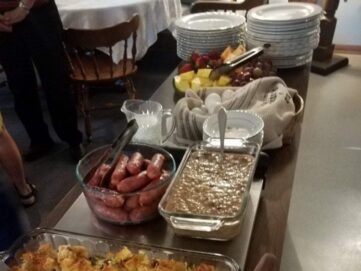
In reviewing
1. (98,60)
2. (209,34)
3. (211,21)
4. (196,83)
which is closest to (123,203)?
(196,83)

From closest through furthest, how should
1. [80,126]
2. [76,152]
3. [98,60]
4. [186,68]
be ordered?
[186,68]
[76,152]
[98,60]
[80,126]

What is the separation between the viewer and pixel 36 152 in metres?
2.11

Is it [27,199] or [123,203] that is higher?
[123,203]

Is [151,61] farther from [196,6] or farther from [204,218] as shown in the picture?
[204,218]

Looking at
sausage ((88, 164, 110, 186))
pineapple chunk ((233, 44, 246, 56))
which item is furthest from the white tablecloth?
sausage ((88, 164, 110, 186))

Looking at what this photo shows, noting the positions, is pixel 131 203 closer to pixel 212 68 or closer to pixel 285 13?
pixel 212 68

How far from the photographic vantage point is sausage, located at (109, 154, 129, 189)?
732 millimetres

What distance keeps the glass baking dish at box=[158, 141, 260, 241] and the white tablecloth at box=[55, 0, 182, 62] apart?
1471 millimetres

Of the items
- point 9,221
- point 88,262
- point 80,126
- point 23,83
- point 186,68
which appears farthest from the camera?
point 80,126

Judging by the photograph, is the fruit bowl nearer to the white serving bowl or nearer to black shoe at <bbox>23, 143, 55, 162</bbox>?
the white serving bowl

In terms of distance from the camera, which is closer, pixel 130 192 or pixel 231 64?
pixel 130 192

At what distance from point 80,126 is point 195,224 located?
184cm

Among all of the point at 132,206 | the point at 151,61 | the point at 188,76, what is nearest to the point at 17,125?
the point at 151,61

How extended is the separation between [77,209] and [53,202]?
1065 millimetres
